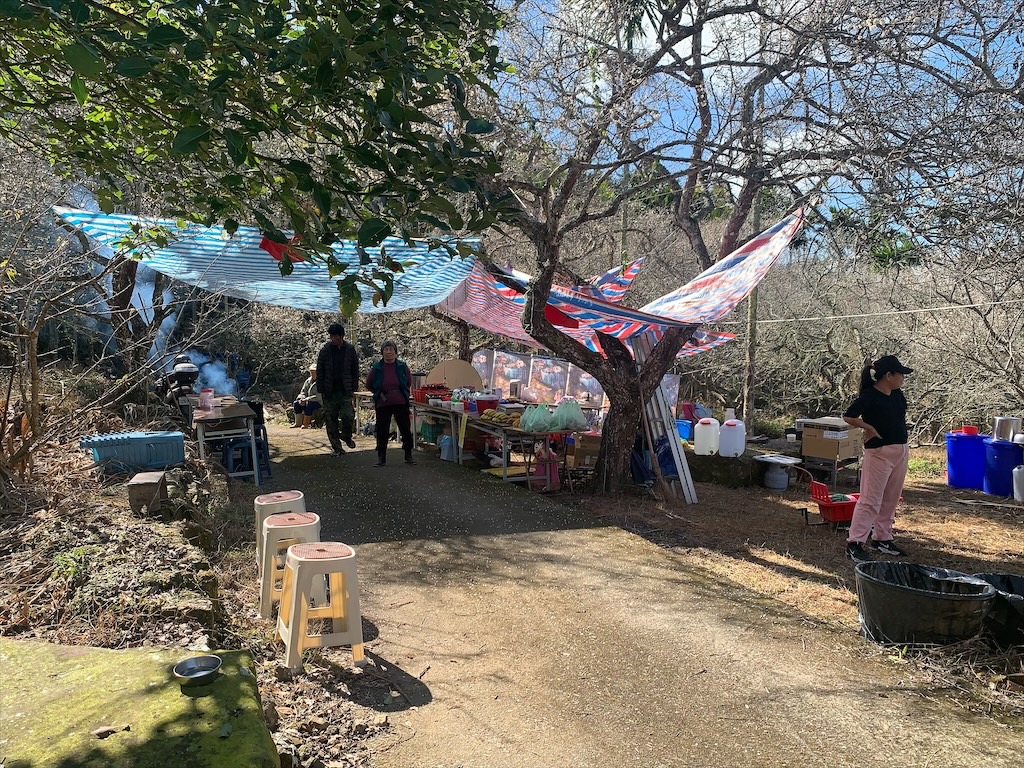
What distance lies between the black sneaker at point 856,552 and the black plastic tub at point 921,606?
132 cm

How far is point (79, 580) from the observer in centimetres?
317

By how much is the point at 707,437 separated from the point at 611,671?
586 cm

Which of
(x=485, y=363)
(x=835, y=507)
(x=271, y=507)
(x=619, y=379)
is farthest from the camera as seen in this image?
(x=485, y=363)

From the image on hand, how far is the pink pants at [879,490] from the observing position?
4.93m

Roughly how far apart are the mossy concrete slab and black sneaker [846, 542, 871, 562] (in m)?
4.42

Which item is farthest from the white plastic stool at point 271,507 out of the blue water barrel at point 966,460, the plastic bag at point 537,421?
the blue water barrel at point 966,460

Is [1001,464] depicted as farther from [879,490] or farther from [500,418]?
[500,418]

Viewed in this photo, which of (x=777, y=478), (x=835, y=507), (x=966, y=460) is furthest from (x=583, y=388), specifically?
(x=835, y=507)

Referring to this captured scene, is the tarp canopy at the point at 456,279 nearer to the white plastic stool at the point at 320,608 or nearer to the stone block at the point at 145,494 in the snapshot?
the stone block at the point at 145,494

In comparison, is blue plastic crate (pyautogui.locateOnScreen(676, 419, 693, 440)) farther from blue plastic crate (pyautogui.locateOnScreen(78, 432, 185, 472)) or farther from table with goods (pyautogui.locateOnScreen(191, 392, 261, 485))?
blue plastic crate (pyautogui.locateOnScreen(78, 432, 185, 472))

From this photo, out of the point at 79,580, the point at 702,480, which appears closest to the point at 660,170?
the point at 702,480

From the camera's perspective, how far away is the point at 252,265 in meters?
6.95

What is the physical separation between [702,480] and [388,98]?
7601mm

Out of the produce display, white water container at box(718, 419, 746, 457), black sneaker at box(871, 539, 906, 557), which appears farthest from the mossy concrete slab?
white water container at box(718, 419, 746, 457)
